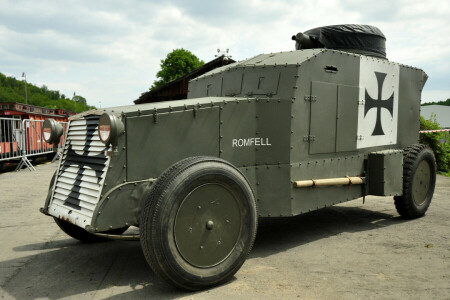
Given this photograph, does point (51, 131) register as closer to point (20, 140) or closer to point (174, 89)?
point (20, 140)

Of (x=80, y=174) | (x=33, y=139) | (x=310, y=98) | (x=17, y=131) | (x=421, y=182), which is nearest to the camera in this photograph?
(x=80, y=174)

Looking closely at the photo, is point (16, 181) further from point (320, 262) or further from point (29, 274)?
point (320, 262)

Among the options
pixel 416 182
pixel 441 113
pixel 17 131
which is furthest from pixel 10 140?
pixel 441 113

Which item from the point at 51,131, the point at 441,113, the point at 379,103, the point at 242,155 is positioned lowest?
the point at 242,155

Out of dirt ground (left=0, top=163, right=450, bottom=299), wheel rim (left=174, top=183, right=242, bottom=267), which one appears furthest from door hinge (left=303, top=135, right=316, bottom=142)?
wheel rim (left=174, top=183, right=242, bottom=267)

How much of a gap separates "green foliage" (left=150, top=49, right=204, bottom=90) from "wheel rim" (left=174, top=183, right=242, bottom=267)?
40666 millimetres

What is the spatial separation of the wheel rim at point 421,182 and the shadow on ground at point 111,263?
0.52 metres

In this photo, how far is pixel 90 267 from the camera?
13.4ft

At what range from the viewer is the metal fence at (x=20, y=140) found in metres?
13.0

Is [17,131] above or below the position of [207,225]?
above

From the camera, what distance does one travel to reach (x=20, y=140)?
14.0 meters

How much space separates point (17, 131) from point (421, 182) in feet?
41.1

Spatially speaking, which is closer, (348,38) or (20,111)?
(348,38)

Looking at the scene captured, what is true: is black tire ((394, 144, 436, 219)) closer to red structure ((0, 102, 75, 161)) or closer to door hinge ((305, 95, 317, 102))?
door hinge ((305, 95, 317, 102))
